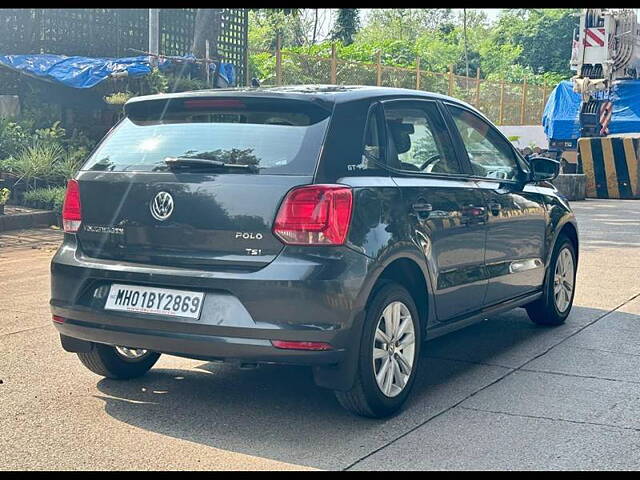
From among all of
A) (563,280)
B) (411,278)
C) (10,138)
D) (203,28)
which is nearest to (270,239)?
(411,278)

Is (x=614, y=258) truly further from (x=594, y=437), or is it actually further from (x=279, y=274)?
(x=279, y=274)

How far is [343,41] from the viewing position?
5869 cm

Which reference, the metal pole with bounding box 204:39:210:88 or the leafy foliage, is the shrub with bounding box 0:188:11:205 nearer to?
the metal pole with bounding box 204:39:210:88

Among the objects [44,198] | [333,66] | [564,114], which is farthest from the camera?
[564,114]

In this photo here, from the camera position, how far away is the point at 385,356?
4.89 m

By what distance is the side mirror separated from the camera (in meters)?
6.83

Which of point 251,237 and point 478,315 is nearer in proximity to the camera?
point 251,237

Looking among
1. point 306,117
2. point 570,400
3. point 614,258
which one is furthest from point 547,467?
point 614,258

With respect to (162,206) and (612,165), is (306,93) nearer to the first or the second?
(162,206)

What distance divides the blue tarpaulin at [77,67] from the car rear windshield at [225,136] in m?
12.3

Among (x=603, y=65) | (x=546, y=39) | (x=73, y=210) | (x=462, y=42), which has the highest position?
(x=462, y=42)

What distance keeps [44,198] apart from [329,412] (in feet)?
29.7

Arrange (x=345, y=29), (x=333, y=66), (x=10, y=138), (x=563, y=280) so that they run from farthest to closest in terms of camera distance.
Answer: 1. (x=345, y=29)
2. (x=333, y=66)
3. (x=10, y=138)
4. (x=563, y=280)

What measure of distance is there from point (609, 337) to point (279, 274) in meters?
3.37
